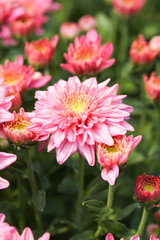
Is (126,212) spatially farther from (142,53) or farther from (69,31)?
(69,31)

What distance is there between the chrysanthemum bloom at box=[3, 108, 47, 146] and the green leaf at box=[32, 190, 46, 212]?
145 mm

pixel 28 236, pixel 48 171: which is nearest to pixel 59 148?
pixel 28 236

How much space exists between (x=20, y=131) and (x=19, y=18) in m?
0.67

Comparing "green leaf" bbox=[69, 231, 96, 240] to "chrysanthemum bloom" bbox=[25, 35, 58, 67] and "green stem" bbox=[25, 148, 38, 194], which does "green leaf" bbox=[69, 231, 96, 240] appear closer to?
"green stem" bbox=[25, 148, 38, 194]

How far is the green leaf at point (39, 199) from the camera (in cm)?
86

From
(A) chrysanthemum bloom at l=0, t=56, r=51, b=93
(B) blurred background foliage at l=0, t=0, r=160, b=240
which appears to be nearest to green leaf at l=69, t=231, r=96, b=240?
(B) blurred background foliage at l=0, t=0, r=160, b=240

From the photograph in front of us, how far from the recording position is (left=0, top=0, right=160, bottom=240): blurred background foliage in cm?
96

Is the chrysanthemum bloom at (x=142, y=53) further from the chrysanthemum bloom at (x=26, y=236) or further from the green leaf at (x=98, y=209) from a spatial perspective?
the chrysanthemum bloom at (x=26, y=236)

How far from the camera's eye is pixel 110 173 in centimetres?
75

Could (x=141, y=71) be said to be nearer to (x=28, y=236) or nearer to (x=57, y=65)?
(x=57, y=65)

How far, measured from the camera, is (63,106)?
82cm

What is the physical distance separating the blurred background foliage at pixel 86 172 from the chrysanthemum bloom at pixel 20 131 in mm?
116

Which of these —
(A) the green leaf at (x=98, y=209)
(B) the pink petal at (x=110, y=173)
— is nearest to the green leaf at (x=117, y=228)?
(A) the green leaf at (x=98, y=209)

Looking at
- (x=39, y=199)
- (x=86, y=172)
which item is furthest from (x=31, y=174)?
(x=86, y=172)
